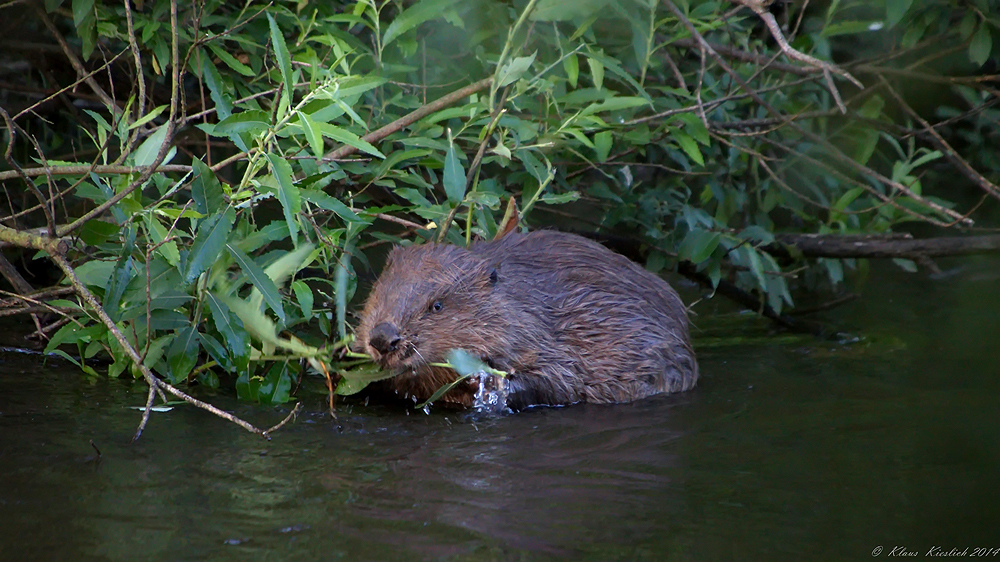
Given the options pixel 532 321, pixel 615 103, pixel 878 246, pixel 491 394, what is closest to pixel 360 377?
pixel 491 394

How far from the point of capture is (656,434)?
3.74 m

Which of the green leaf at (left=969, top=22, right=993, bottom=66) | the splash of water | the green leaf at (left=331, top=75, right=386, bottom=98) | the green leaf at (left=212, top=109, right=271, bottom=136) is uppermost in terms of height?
the green leaf at (left=969, top=22, right=993, bottom=66)

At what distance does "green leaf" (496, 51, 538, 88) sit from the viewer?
11.8ft

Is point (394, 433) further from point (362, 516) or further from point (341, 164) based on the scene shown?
point (341, 164)

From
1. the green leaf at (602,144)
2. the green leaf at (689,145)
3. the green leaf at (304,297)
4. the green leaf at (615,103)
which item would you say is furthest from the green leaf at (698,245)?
the green leaf at (304,297)

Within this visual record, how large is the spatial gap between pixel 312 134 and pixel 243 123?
0.80ft

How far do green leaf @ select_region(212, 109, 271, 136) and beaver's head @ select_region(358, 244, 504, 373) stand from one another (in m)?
1.00

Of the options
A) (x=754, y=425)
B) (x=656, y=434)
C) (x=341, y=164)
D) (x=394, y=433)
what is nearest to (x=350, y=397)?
(x=394, y=433)

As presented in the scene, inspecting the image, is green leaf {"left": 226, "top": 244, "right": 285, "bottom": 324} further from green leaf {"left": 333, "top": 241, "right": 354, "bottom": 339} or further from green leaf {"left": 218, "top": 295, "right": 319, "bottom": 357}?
green leaf {"left": 333, "top": 241, "right": 354, "bottom": 339}

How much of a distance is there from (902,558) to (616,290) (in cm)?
217

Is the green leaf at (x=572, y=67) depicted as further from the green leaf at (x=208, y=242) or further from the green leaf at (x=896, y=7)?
the green leaf at (x=208, y=242)

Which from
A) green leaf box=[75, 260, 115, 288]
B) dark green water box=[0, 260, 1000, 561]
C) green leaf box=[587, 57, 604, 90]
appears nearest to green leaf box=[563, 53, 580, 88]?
green leaf box=[587, 57, 604, 90]

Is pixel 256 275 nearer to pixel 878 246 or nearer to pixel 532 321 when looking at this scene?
pixel 532 321

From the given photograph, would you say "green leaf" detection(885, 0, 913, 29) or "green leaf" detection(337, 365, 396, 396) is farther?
"green leaf" detection(885, 0, 913, 29)
